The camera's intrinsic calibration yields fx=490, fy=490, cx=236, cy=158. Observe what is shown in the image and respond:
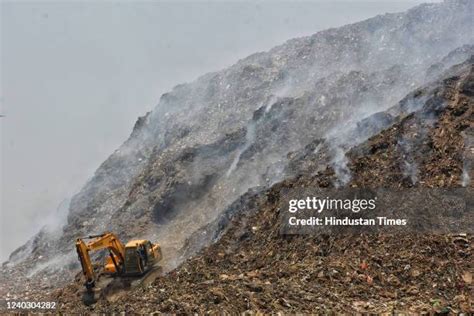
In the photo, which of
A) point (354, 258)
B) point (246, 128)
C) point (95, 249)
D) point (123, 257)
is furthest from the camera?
point (246, 128)

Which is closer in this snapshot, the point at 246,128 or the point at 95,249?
the point at 95,249

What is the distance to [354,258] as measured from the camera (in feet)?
40.9

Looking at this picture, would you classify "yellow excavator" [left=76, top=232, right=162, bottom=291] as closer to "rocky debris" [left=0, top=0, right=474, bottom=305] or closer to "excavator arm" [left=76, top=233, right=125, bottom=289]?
"excavator arm" [left=76, top=233, right=125, bottom=289]

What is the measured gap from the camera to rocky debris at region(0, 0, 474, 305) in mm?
24281

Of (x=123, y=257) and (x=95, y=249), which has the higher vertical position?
(x=95, y=249)

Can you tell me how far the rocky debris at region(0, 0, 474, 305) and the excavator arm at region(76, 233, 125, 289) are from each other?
7.16 feet

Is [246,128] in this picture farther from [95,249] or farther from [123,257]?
[95,249]

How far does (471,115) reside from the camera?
659 inches

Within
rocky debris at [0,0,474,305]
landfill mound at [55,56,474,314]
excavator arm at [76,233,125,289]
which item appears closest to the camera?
landfill mound at [55,56,474,314]

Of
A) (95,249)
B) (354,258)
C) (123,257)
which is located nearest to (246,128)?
(123,257)

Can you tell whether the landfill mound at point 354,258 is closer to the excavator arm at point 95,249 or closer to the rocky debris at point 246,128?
the excavator arm at point 95,249

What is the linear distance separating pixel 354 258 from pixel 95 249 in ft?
28.5

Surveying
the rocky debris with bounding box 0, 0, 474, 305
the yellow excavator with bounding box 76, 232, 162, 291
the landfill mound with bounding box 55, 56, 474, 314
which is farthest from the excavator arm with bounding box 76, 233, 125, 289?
the rocky debris with bounding box 0, 0, 474, 305

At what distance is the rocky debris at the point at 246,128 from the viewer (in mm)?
24281
